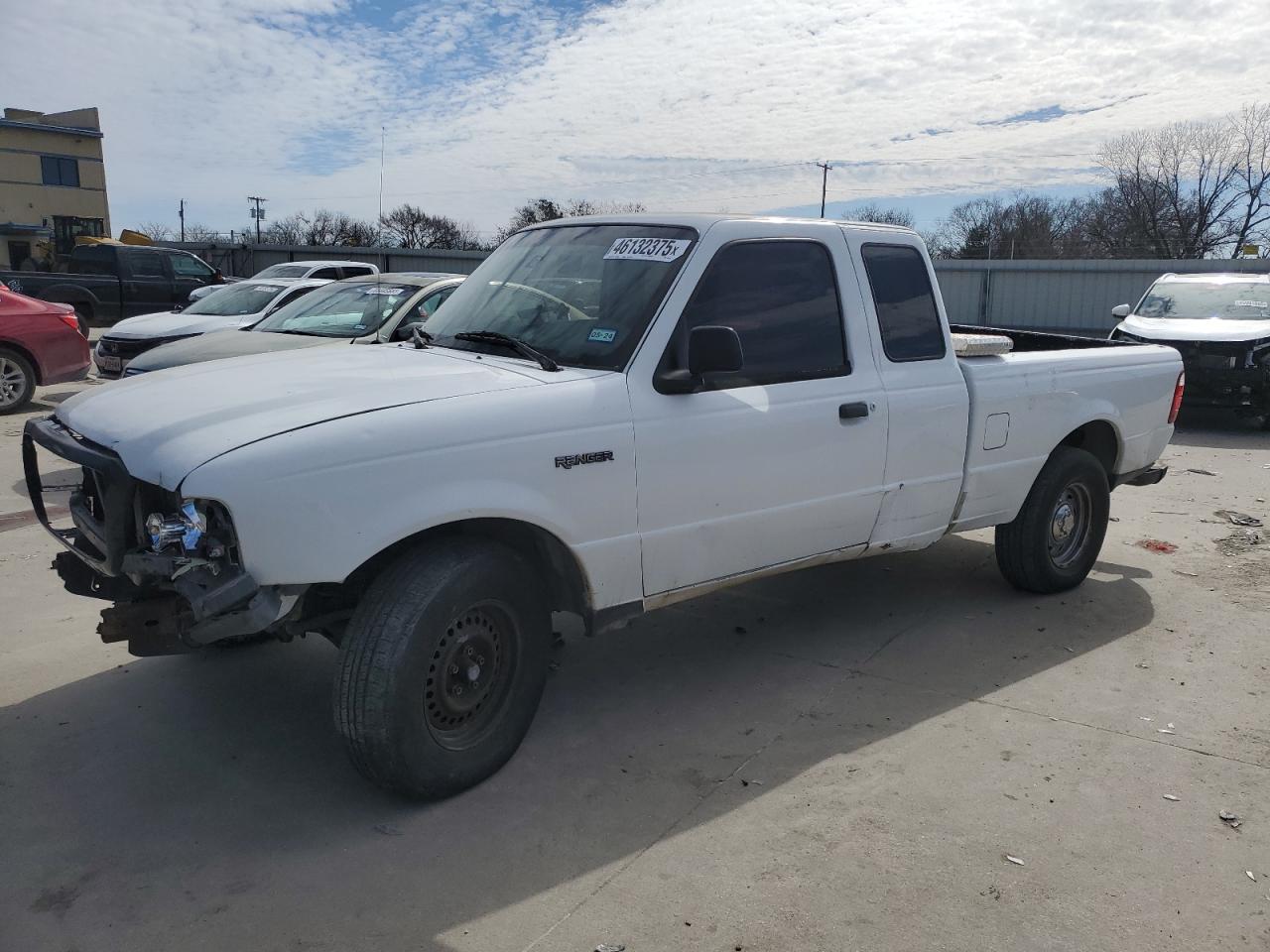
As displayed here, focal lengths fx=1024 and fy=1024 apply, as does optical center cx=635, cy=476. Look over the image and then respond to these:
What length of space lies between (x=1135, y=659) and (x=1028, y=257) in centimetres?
2713

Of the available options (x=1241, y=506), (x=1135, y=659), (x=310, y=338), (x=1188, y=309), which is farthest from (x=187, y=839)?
(x=1188, y=309)

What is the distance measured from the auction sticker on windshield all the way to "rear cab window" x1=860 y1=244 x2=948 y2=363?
1.11m

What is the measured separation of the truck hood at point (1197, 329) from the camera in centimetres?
1197

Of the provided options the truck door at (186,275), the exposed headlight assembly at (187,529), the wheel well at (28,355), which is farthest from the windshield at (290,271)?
the exposed headlight assembly at (187,529)

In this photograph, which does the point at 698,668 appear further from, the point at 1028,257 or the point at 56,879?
the point at 1028,257

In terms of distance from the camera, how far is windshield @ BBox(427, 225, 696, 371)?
4012mm

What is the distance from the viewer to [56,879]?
3.14m

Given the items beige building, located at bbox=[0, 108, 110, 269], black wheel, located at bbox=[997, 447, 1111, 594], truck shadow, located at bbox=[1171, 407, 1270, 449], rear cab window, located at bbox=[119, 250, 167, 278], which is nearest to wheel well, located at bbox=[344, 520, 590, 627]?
black wheel, located at bbox=[997, 447, 1111, 594]

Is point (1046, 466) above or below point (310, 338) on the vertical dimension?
below

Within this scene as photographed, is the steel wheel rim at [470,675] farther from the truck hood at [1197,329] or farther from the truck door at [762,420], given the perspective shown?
the truck hood at [1197,329]

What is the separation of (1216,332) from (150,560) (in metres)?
12.5

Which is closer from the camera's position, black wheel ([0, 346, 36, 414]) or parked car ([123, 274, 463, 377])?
parked car ([123, 274, 463, 377])

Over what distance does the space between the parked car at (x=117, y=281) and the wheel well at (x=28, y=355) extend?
7.06m

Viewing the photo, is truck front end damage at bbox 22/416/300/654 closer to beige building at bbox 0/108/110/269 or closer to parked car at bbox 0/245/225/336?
parked car at bbox 0/245/225/336
